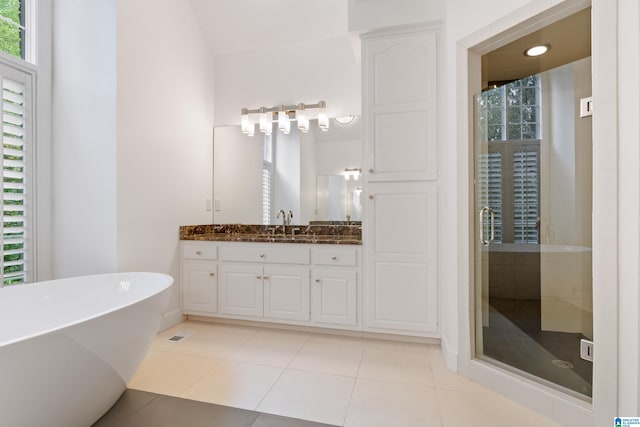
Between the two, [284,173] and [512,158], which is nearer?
[512,158]

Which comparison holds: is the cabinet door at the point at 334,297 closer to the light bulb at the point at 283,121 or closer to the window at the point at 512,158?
the window at the point at 512,158

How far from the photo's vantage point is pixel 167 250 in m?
2.87

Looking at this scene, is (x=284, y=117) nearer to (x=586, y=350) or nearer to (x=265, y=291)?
(x=265, y=291)

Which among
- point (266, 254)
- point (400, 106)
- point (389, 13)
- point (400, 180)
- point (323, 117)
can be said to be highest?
point (389, 13)

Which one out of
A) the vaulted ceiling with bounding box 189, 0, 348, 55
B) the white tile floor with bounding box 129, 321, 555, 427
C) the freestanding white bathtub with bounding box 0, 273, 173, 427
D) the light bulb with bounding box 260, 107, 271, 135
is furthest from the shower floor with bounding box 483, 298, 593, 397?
the vaulted ceiling with bounding box 189, 0, 348, 55

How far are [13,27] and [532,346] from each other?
414cm

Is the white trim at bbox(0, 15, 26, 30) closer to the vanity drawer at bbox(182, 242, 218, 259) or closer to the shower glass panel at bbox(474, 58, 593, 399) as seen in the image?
the vanity drawer at bbox(182, 242, 218, 259)

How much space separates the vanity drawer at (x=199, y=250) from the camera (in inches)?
117

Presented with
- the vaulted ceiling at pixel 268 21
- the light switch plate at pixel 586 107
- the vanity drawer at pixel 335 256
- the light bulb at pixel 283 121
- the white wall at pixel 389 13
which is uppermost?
the vaulted ceiling at pixel 268 21

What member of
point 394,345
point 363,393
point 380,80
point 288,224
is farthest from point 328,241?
point 380,80

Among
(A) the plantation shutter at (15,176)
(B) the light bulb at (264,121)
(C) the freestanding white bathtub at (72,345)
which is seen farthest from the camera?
(B) the light bulb at (264,121)

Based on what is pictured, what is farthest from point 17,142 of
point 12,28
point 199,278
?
point 199,278

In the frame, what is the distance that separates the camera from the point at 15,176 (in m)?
2.24

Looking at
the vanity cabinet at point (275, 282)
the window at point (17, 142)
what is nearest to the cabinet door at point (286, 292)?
the vanity cabinet at point (275, 282)
